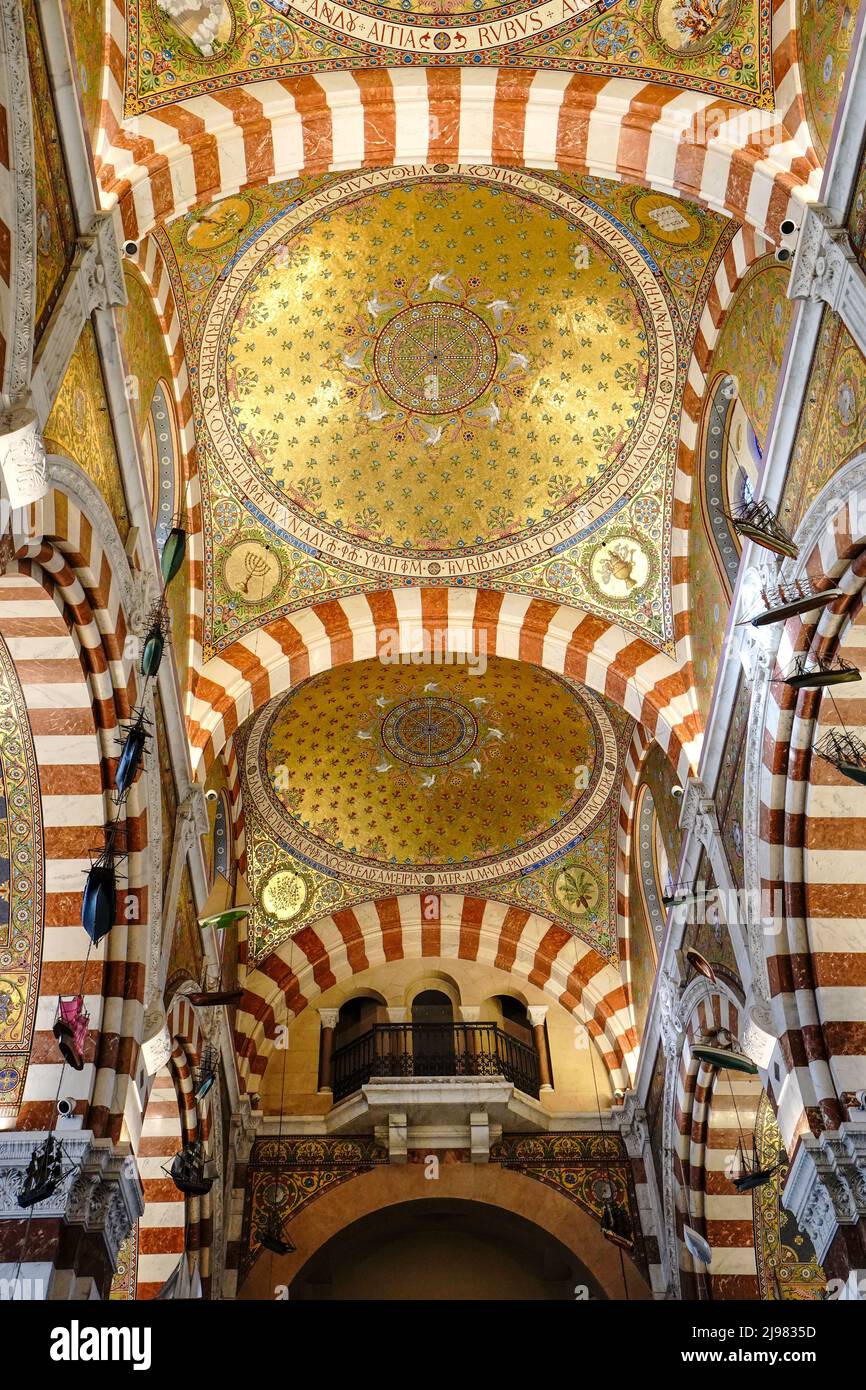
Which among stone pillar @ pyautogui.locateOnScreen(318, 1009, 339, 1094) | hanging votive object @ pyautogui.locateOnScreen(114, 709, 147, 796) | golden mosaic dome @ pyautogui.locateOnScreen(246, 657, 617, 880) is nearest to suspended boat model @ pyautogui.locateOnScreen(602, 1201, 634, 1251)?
stone pillar @ pyautogui.locateOnScreen(318, 1009, 339, 1094)

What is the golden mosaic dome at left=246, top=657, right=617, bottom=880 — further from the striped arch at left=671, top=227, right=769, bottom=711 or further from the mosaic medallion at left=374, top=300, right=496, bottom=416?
the mosaic medallion at left=374, top=300, right=496, bottom=416

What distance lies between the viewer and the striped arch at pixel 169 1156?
31.1ft

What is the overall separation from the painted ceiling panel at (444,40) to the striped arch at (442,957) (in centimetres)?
819

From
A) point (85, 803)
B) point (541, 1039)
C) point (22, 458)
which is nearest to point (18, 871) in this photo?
point (85, 803)

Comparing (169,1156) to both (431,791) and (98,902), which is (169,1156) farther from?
(431,791)

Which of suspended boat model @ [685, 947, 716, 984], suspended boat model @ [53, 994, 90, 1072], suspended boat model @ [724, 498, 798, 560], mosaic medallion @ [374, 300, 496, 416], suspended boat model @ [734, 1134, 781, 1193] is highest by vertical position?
mosaic medallion @ [374, 300, 496, 416]

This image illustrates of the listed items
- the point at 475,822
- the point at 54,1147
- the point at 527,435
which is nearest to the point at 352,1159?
the point at 475,822

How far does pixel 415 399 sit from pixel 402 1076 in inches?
246

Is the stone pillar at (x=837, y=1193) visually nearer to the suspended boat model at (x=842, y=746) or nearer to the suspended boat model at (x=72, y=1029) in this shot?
the suspended boat model at (x=842, y=746)

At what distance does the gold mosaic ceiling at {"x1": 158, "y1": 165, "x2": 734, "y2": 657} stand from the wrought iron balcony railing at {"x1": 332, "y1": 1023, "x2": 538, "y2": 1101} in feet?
15.4

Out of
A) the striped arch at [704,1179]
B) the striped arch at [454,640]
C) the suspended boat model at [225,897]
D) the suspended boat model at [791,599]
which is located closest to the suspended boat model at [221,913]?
the suspended boat model at [225,897]

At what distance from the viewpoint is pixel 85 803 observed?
24.2 feet

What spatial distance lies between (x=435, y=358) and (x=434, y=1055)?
22.0 ft

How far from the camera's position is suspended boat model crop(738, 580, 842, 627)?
6.32 meters
